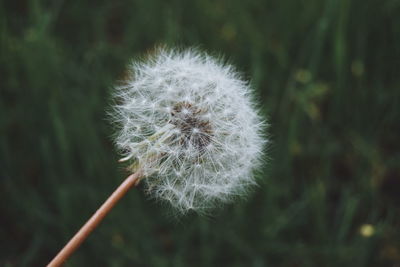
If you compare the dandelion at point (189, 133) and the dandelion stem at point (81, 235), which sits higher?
the dandelion at point (189, 133)

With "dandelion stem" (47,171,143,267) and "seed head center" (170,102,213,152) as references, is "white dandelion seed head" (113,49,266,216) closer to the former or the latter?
"seed head center" (170,102,213,152)

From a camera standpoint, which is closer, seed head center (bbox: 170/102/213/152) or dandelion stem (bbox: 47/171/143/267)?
dandelion stem (bbox: 47/171/143/267)

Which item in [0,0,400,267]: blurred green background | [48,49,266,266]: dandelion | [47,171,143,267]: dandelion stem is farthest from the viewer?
[0,0,400,267]: blurred green background

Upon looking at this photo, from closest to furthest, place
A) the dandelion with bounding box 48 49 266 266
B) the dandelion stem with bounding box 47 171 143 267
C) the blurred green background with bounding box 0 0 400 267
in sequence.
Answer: the dandelion stem with bounding box 47 171 143 267, the dandelion with bounding box 48 49 266 266, the blurred green background with bounding box 0 0 400 267

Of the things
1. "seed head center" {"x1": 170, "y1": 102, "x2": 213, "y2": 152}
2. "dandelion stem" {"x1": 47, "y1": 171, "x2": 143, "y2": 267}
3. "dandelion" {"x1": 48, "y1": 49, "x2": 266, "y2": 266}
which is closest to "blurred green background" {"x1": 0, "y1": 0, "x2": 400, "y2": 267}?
"dandelion" {"x1": 48, "y1": 49, "x2": 266, "y2": 266}

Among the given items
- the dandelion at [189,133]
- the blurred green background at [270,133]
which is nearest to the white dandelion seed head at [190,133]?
the dandelion at [189,133]

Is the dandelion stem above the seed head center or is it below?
below

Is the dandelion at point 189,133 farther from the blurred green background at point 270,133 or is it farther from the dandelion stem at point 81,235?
the blurred green background at point 270,133

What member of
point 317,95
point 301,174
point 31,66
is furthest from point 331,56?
point 31,66
